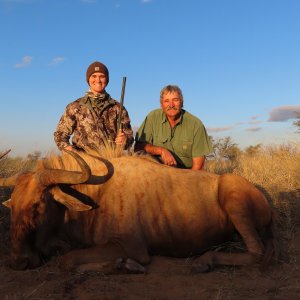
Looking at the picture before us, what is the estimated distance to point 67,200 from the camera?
3.84 metres

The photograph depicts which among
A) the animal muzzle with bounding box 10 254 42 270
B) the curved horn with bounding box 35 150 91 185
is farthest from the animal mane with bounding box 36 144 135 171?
the animal muzzle with bounding box 10 254 42 270

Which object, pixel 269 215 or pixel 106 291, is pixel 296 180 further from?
pixel 106 291

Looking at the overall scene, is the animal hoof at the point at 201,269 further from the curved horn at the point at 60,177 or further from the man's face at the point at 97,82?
the man's face at the point at 97,82

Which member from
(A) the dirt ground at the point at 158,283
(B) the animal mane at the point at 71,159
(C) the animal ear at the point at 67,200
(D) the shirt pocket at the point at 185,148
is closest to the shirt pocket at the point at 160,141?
(D) the shirt pocket at the point at 185,148

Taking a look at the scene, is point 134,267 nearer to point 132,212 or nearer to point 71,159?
point 132,212

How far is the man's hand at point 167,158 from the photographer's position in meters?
5.57

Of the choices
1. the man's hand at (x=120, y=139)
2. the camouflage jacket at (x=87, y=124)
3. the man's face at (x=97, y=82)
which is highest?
the man's face at (x=97, y=82)

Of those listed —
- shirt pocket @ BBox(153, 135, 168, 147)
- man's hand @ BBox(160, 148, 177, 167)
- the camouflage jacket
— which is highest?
the camouflage jacket

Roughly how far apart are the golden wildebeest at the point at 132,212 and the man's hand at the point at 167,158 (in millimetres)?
878

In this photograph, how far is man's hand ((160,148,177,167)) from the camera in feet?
18.3

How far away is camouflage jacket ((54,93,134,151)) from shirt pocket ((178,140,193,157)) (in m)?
0.76

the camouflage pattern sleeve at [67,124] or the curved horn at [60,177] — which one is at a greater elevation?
the camouflage pattern sleeve at [67,124]

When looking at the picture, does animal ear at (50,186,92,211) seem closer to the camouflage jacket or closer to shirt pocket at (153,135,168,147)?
the camouflage jacket

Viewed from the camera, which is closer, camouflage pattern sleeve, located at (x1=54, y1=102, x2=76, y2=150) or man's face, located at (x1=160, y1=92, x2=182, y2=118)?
man's face, located at (x1=160, y1=92, x2=182, y2=118)
